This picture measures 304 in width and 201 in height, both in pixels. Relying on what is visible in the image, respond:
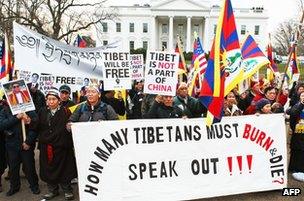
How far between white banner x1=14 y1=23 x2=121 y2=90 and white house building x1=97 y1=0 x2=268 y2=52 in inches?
2761

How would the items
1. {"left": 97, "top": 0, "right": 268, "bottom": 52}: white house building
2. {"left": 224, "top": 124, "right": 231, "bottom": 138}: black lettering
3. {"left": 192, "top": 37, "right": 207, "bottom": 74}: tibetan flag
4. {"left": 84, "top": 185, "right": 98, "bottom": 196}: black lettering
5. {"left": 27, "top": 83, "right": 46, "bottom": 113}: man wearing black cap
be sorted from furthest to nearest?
{"left": 97, "top": 0, "right": 268, "bottom": 52}: white house building < {"left": 192, "top": 37, "right": 207, "bottom": 74}: tibetan flag < {"left": 27, "top": 83, "right": 46, "bottom": 113}: man wearing black cap < {"left": 224, "top": 124, "right": 231, "bottom": 138}: black lettering < {"left": 84, "top": 185, "right": 98, "bottom": 196}: black lettering

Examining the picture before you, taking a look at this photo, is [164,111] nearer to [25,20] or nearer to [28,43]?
[28,43]

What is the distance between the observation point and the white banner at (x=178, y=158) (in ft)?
17.3

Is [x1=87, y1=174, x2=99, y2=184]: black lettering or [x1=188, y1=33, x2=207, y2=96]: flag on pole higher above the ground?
[x1=188, y1=33, x2=207, y2=96]: flag on pole

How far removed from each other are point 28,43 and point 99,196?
3.07 meters

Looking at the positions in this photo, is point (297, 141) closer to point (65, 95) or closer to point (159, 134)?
point (159, 134)

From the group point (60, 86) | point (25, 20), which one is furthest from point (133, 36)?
point (60, 86)

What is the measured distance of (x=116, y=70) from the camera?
6.82 m

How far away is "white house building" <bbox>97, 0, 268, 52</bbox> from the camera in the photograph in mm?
78312

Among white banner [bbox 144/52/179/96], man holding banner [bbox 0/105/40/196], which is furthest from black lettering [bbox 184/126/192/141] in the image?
man holding banner [bbox 0/105/40/196]

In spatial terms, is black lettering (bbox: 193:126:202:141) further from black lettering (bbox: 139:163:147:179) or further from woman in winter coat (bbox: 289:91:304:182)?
woman in winter coat (bbox: 289:91:304:182)

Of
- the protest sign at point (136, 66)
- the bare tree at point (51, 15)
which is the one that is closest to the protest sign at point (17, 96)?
the protest sign at point (136, 66)

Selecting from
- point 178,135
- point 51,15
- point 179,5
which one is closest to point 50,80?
point 178,135

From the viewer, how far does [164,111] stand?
596cm
